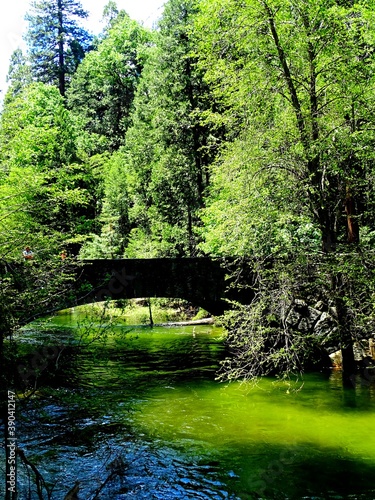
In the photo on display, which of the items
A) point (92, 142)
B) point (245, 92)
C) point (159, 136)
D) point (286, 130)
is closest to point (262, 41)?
point (245, 92)

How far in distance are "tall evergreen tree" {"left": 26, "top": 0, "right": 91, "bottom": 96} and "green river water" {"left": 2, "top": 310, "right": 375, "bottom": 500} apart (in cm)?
3370

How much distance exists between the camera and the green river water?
6.73 meters

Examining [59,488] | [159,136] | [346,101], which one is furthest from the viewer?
[159,136]

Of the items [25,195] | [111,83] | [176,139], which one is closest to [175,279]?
[25,195]

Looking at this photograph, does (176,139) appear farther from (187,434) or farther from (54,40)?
(54,40)

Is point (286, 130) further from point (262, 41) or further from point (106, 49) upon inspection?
point (106, 49)

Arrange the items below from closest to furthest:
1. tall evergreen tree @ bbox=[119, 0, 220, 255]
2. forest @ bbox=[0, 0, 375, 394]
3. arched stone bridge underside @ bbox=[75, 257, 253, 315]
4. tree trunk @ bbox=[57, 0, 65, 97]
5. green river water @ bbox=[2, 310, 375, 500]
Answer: green river water @ bbox=[2, 310, 375, 500]
forest @ bbox=[0, 0, 375, 394]
arched stone bridge underside @ bbox=[75, 257, 253, 315]
tall evergreen tree @ bbox=[119, 0, 220, 255]
tree trunk @ bbox=[57, 0, 65, 97]

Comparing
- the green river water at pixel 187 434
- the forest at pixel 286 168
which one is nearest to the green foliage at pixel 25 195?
the forest at pixel 286 168

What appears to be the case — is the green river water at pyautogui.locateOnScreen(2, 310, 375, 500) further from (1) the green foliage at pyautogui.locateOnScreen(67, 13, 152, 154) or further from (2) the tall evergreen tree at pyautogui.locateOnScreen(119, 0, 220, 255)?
(1) the green foliage at pyautogui.locateOnScreen(67, 13, 152, 154)

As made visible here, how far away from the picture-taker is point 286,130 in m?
10.4

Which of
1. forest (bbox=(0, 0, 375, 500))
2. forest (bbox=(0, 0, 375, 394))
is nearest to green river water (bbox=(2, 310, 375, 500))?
forest (bbox=(0, 0, 375, 500))

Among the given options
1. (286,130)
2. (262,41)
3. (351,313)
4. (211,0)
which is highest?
(211,0)

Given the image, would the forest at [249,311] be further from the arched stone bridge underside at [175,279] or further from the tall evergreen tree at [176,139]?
the tall evergreen tree at [176,139]

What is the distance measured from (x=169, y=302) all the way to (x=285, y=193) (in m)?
16.2
